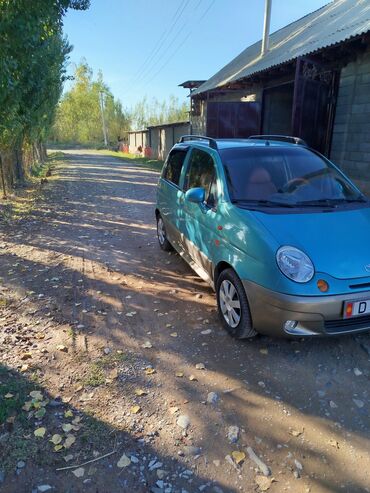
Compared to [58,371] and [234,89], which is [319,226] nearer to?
[58,371]

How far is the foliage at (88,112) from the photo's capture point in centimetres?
6881

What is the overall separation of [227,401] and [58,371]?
145cm

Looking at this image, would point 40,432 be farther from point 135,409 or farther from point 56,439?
point 135,409

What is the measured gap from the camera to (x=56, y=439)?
96.7 inches

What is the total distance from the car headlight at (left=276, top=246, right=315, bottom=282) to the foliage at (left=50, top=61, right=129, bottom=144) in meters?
68.9

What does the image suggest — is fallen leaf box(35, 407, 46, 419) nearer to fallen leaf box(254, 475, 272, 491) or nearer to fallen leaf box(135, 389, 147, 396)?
fallen leaf box(135, 389, 147, 396)

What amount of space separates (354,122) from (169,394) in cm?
839

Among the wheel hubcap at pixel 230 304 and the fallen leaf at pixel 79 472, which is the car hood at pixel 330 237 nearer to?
the wheel hubcap at pixel 230 304

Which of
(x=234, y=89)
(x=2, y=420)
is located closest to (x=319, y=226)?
(x=2, y=420)

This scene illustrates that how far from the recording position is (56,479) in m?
2.18

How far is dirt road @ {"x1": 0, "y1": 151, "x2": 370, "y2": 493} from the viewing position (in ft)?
7.29

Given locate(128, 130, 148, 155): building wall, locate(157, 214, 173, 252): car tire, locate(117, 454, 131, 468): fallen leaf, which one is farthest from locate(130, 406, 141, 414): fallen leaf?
locate(128, 130, 148, 155): building wall

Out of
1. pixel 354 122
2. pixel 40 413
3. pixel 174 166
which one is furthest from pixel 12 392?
pixel 354 122

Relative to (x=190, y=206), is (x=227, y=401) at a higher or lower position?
lower
